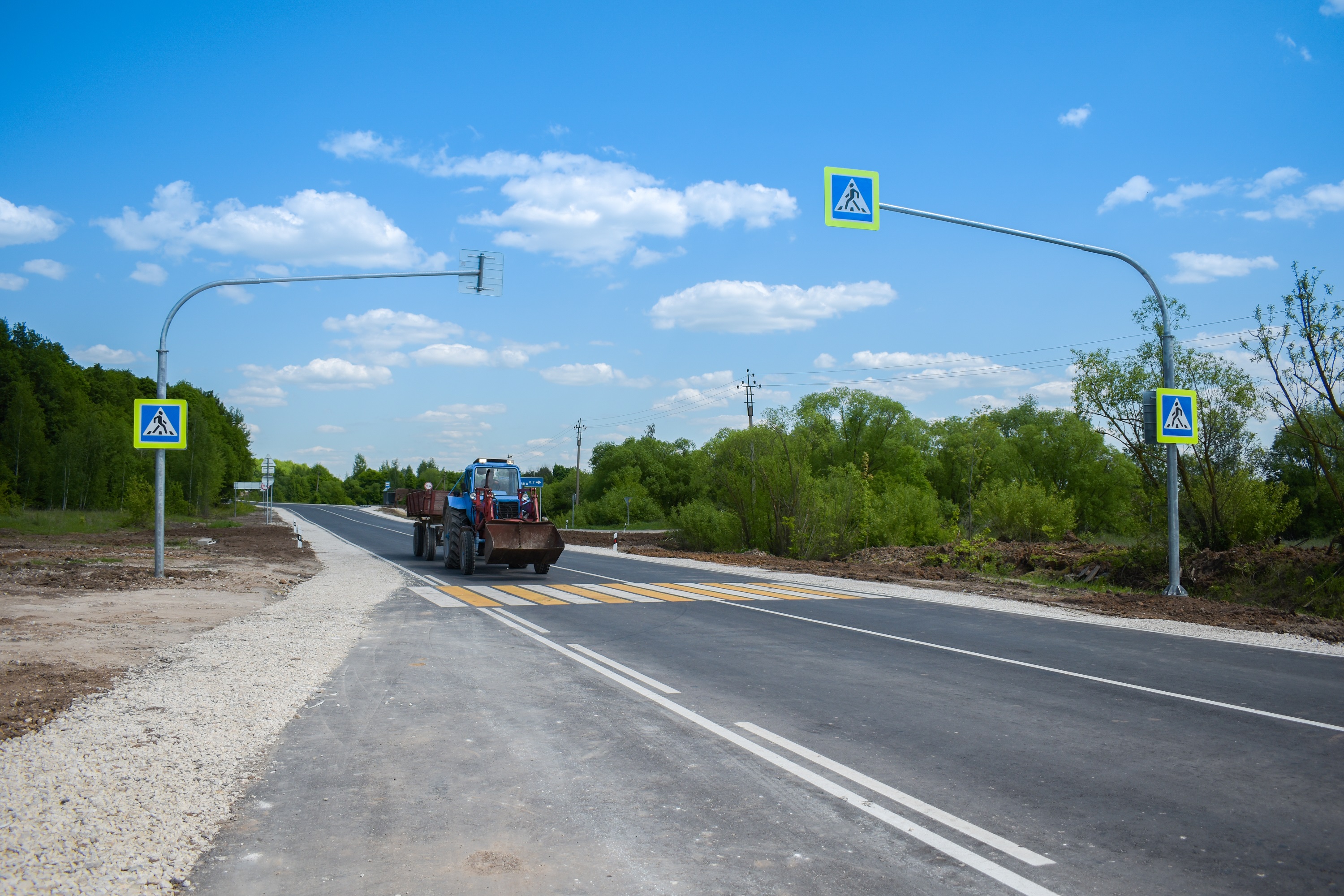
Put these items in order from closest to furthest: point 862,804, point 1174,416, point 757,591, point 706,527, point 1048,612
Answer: point 862,804
point 1048,612
point 1174,416
point 757,591
point 706,527

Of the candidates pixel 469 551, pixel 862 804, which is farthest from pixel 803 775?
pixel 469 551

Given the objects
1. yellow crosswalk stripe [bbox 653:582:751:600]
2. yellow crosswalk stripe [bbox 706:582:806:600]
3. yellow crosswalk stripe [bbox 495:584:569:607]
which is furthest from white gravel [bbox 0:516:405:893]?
yellow crosswalk stripe [bbox 706:582:806:600]

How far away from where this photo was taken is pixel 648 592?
17641mm

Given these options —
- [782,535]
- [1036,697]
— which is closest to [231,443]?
[782,535]

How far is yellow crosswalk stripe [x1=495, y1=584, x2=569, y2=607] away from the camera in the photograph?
1540 centimetres

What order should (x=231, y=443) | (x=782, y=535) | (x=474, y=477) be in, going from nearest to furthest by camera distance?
(x=474, y=477), (x=782, y=535), (x=231, y=443)

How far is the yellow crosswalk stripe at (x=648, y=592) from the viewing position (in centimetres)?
1636

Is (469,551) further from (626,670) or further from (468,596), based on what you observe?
(626,670)

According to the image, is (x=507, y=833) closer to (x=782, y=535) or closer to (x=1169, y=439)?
(x=1169, y=439)

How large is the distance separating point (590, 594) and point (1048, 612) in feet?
28.7

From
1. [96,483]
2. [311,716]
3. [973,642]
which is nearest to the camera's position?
[311,716]

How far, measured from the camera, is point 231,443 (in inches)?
4970

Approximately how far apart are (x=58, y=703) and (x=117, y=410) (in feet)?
341

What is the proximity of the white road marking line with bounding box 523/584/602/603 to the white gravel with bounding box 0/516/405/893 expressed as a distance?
19.9ft
